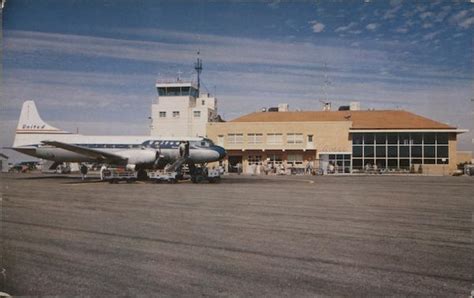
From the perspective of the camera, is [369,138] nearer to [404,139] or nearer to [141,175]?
[404,139]

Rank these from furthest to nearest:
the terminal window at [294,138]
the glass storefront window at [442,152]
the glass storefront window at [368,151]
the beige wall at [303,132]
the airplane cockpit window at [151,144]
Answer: the terminal window at [294,138], the beige wall at [303,132], the glass storefront window at [368,151], the glass storefront window at [442,152], the airplane cockpit window at [151,144]

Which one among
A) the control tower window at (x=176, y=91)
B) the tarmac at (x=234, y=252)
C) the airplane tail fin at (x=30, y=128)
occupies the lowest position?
the tarmac at (x=234, y=252)

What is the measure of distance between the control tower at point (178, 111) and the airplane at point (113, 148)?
28.1 meters

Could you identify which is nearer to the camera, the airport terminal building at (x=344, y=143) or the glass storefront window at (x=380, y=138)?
the airport terminal building at (x=344, y=143)

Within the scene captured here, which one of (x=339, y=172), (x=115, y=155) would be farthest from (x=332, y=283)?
(x=339, y=172)

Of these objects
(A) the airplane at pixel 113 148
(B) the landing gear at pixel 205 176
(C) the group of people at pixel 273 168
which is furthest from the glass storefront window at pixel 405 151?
(B) the landing gear at pixel 205 176

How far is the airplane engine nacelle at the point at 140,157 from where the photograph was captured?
3102 cm

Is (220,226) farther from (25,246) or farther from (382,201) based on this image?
(382,201)

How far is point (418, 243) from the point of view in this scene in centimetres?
883

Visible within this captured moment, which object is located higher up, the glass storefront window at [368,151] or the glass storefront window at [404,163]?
the glass storefront window at [368,151]

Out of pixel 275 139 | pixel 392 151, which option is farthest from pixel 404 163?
pixel 275 139

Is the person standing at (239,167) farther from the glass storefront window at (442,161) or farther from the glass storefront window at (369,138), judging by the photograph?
the glass storefront window at (442,161)

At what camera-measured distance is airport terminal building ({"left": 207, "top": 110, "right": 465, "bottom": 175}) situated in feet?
176

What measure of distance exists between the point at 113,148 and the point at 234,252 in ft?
90.0
